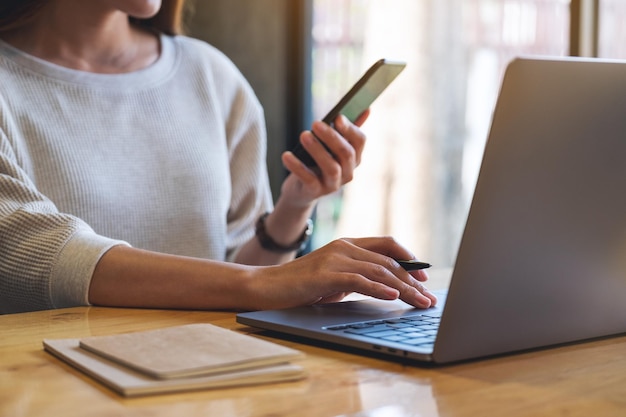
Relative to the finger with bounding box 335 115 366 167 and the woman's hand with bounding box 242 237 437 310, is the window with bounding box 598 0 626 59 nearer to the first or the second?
the finger with bounding box 335 115 366 167

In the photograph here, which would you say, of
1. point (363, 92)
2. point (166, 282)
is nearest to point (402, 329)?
point (166, 282)

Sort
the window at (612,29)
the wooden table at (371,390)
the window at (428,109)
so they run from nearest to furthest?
the wooden table at (371,390)
the window at (612,29)
the window at (428,109)

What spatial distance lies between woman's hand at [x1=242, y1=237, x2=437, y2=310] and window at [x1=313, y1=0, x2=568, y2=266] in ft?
7.55

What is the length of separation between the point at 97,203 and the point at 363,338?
0.89 m

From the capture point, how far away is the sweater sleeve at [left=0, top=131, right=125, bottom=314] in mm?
1118

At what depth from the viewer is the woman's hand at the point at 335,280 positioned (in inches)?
37.0

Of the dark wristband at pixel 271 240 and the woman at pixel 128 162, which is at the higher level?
the woman at pixel 128 162

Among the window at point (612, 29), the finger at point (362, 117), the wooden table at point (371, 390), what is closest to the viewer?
the wooden table at point (371, 390)

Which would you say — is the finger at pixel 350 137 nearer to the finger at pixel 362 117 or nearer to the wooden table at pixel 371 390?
the finger at pixel 362 117

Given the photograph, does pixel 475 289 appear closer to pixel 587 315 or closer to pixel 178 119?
pixel 587 315

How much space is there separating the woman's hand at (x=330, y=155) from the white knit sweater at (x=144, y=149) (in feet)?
1.07

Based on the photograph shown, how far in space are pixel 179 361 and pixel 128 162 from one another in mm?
993

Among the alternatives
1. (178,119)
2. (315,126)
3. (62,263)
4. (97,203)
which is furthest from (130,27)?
(62,263)

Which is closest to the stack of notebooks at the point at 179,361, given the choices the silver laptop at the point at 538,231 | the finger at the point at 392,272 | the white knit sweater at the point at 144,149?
the silver laptop at the point at 538,231
